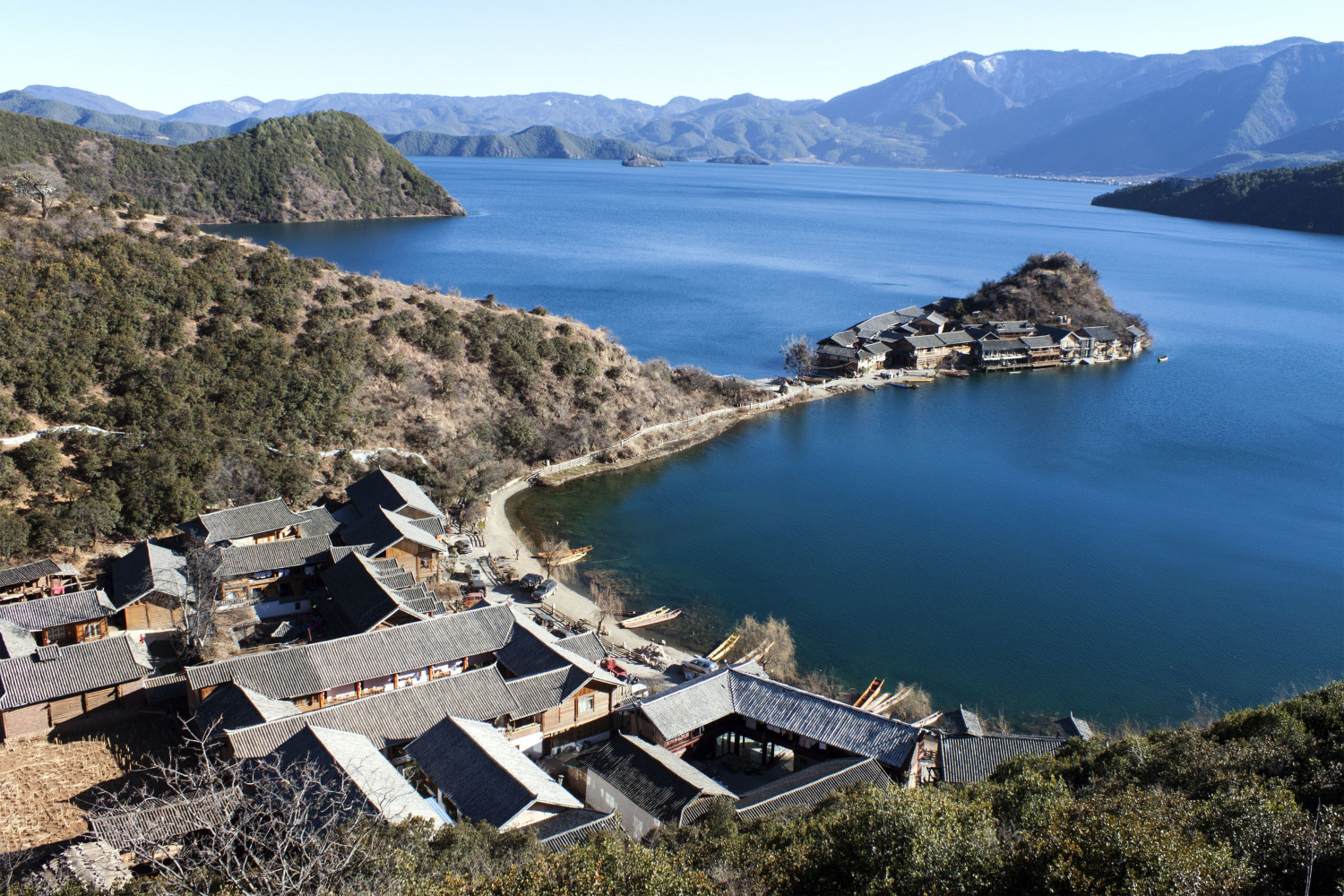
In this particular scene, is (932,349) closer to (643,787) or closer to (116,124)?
(643,787)

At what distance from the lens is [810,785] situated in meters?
13.7

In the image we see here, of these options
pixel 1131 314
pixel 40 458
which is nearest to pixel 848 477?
pixel 40 458

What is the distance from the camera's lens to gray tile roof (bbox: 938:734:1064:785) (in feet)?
48.2

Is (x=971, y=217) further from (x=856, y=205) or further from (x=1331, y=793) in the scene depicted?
(x=1331, y=793)

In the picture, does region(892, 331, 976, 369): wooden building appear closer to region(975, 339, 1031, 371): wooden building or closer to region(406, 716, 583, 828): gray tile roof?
region(975, 339, 1031, 371): wooden building

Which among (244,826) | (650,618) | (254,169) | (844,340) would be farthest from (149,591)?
(254,169)

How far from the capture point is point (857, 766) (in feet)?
47.0

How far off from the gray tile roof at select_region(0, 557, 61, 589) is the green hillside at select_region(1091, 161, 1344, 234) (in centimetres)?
12604

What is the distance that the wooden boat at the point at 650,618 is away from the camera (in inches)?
846

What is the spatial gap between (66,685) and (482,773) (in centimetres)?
847

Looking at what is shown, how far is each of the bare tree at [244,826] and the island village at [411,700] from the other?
9 cm

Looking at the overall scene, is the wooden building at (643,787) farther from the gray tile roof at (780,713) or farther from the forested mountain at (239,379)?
the forested mountain at (239,379)

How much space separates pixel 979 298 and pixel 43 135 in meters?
77.7

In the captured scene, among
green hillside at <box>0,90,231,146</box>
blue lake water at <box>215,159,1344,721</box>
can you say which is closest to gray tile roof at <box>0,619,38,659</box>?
blue lake water at <box>215,159,1344,721</box>
